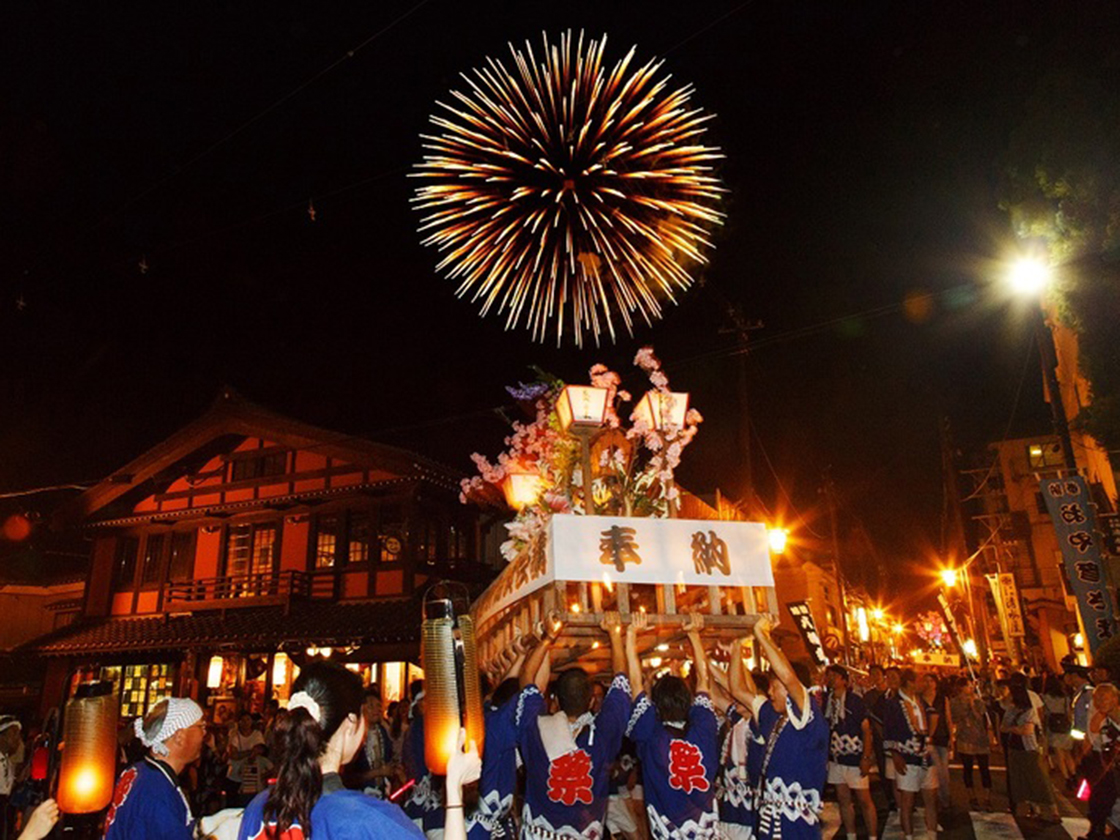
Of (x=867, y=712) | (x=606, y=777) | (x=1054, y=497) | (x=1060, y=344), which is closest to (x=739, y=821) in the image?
(x=606, y=777)

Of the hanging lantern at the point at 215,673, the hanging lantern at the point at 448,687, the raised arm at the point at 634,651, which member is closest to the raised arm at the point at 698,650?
the raised arm at the point at 634,651

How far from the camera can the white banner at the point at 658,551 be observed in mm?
4703

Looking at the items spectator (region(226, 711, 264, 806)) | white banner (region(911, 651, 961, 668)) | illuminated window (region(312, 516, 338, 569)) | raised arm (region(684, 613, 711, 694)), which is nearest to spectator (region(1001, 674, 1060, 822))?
raised arm (region(684, 613, 711, 694))

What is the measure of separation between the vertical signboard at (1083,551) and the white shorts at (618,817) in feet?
35.2

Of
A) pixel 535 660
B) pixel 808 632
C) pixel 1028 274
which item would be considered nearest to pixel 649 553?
pixel 535 660

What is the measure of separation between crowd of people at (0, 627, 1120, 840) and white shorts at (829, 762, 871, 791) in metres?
0.02

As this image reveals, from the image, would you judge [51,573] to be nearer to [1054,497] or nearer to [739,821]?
[739,821]

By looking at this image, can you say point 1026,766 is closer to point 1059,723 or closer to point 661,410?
point 1059,723

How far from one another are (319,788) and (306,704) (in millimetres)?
266

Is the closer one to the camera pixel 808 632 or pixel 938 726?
pixel 938 726

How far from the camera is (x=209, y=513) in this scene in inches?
824

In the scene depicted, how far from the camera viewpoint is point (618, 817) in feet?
27.3

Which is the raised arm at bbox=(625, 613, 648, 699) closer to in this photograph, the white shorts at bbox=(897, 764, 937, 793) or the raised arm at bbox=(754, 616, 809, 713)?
the raised arm at bbox=(754, 616, 809, 713)

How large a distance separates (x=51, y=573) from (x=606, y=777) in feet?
96.7
